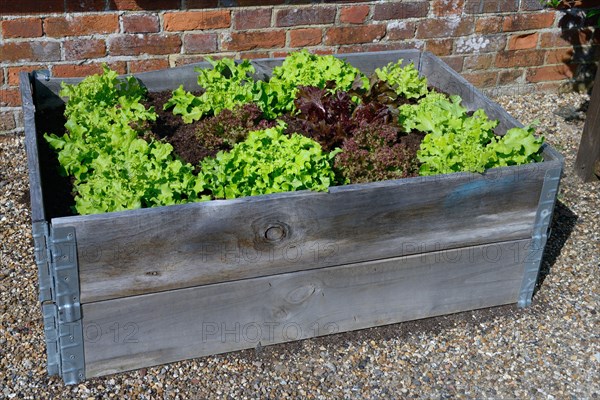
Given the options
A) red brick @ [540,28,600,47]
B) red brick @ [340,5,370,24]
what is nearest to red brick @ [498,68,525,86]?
red brick @ [540,28,600,47]

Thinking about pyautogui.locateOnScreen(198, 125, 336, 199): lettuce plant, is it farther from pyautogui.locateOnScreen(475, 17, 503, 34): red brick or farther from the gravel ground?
pyautogui.locateOnScreen(475, 17, 503, 34): red brick

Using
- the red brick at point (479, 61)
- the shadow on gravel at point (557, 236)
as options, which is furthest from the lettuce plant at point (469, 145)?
the red brick at point (479, 61)

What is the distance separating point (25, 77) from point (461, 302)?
8.21 ft

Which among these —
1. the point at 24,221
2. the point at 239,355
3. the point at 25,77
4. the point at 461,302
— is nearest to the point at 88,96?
the point at 25,77

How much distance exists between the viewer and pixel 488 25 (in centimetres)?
555

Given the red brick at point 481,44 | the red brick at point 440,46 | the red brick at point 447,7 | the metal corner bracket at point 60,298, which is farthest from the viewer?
the red brick at point 481,44

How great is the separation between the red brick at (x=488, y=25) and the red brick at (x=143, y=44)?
2165 millimetres

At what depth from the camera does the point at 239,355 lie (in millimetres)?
3311

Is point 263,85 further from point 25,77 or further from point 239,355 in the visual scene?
point 239,355

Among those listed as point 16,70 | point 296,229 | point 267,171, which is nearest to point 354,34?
point 16,70

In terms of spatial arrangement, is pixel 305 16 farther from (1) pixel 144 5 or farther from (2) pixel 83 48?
(2) pixel 83 48

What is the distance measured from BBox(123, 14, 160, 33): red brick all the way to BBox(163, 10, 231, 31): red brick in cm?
7

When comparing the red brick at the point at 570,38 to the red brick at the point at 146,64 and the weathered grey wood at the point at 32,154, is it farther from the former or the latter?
the weathered grey wood at the point at 32,154

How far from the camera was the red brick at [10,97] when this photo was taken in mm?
4777
